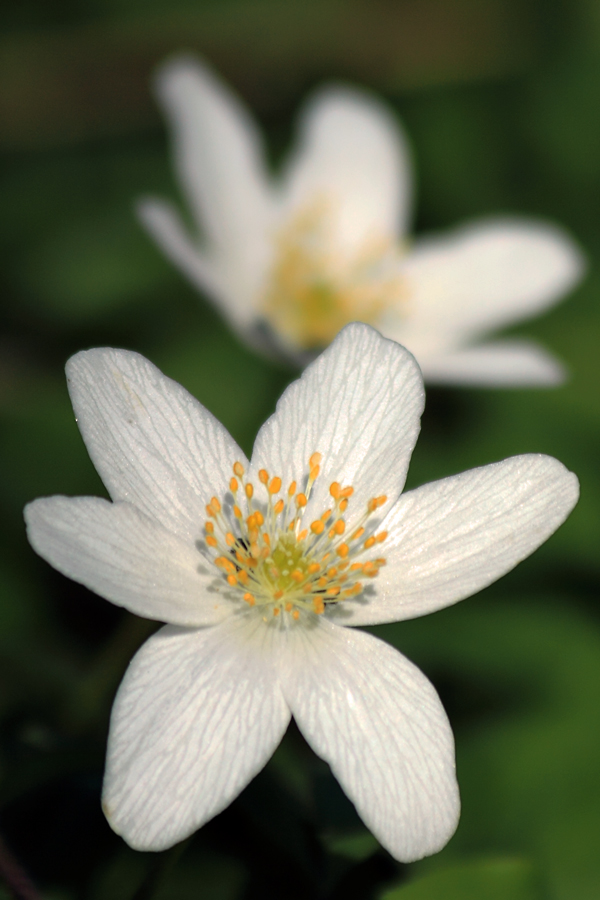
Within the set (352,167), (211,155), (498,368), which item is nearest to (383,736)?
(498,368)

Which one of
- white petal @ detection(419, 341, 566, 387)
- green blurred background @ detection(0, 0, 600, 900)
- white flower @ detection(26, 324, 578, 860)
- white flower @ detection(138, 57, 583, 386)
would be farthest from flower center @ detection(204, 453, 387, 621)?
white flower @ detection(138, 57, 583, 386)

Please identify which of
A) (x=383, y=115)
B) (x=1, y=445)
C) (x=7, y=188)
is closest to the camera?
(x=1, y=445)

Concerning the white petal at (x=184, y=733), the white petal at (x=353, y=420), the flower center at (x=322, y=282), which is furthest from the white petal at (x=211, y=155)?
the white petal at (x=184, y=733)

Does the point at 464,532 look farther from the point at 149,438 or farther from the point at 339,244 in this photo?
the point at 339,244

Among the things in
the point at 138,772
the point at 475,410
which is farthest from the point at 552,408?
the point at 138,772

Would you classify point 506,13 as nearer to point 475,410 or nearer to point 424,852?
point 475,410

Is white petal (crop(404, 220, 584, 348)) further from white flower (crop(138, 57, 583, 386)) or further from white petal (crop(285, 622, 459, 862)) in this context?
white petal (crop(285, 622, 459, 862))
